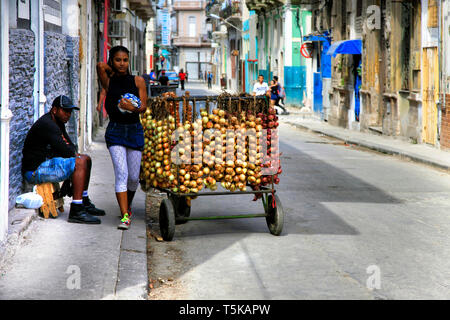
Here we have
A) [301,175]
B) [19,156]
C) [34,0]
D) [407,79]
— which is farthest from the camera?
[407,79]

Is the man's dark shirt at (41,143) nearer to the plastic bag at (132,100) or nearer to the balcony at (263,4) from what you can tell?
the plastic bag at (132,100)

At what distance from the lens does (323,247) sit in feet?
24.8

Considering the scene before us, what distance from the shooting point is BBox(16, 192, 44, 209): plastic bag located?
8164 millimetres

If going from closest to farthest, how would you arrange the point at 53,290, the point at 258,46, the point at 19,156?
the point at 53,290, the point at 19,156, the point at 258,46

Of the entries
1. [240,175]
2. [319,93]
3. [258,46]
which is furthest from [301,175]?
[258,46]

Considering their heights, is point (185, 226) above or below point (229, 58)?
below

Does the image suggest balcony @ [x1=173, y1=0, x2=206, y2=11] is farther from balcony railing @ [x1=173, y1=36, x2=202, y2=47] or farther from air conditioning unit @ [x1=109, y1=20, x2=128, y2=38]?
air conditioning unit @ [x1=109, y1=20, x2=128, y2=38]

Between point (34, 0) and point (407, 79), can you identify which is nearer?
point (34, 0)

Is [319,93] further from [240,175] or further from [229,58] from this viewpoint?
[229,58]

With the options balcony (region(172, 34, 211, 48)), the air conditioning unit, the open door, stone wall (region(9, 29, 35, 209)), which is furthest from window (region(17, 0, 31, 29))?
balcony (region(172, 34, 211, 48))

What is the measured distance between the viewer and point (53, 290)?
561 centimetres

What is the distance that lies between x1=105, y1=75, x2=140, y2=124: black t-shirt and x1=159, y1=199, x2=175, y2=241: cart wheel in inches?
35.9

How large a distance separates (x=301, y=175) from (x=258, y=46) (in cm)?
3497

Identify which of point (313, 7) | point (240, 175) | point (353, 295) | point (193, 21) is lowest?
point (353, 295)
